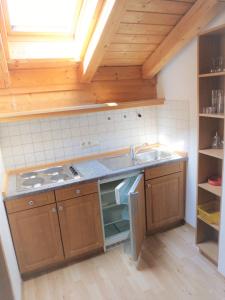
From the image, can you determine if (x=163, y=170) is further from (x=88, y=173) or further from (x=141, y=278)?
(x=141, y=278)

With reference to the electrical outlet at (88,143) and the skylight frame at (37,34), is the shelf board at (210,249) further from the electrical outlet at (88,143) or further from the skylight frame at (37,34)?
the skylight frame at (37,34)

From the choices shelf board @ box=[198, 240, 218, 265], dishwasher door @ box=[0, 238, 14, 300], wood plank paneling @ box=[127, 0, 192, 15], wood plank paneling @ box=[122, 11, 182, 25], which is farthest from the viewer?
shelf board @ box=[198, 240, 218, 265]

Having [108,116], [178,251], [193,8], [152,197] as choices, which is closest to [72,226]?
[152,197]

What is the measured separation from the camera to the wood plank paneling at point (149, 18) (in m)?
1.76

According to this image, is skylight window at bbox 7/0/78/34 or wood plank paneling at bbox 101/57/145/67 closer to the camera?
skylight window at bbox 7/0/78/34

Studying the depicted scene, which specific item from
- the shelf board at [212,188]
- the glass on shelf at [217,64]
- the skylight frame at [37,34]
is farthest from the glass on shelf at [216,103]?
the skylight frame at [37,34]

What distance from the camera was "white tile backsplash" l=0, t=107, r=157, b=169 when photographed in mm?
2357

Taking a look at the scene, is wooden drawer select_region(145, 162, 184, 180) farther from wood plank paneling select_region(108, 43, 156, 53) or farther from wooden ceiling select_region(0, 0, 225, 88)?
wood plank paneling select_region(108, 43, 156, 53)

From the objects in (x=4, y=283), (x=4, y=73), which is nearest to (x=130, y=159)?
(x=4, y=73)

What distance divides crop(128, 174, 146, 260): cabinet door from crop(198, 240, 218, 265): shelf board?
0.61 m

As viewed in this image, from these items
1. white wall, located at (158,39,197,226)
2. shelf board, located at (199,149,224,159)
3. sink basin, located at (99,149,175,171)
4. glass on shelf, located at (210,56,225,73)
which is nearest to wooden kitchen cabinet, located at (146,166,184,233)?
white wall, located at (158,39,197,226)

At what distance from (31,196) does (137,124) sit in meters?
1.53

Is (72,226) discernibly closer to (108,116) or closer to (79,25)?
(108,116)

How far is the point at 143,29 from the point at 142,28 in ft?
0.06
